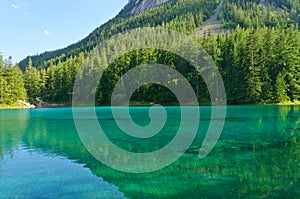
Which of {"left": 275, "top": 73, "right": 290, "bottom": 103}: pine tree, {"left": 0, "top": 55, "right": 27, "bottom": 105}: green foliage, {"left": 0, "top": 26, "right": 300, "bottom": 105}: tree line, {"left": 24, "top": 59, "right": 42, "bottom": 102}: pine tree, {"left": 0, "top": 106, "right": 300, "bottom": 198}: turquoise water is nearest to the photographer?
{"left": 0, "top": 106, "right": 300, "bottom": 198}: turquoise water

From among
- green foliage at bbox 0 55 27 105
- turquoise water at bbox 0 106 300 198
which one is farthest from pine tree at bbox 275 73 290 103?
green foliage at bbox 0 55 27 105

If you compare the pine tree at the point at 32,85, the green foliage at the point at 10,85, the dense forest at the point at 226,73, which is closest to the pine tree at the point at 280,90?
the dense forest at the point at 226,73

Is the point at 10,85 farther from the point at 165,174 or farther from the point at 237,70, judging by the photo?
the point at 165,174

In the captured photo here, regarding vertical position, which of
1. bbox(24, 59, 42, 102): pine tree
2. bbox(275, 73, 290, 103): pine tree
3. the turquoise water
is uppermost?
bbox(24, 59, 42, 102): pine tree

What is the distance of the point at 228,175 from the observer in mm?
11148

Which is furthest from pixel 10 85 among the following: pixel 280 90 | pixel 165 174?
pixel 165 174

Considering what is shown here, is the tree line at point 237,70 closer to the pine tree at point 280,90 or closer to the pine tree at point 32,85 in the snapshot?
the pine tree at point 280,90

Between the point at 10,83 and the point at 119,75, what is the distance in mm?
33032

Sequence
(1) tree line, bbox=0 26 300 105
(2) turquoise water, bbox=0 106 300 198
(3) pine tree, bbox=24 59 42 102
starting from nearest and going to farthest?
(2) turquoise water, bbox=0 106 300 198
(1) tree line, bbox=0 26 300 105
(3) pine tree, bbox=24 59 42 102

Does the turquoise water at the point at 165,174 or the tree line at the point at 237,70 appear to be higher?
the tree line at the point at 237,70

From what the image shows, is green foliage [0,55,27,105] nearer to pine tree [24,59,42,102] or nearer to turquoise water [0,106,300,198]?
pine tree [24,59,42,102]

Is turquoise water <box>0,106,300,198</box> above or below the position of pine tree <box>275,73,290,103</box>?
below

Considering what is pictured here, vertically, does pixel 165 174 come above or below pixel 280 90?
below

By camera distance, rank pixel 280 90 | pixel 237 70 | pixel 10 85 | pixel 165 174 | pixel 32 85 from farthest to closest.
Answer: pixel 32 85 < pixel 10 85 < pixel 237 70 < pixel 280 90 < pixel 165 174
